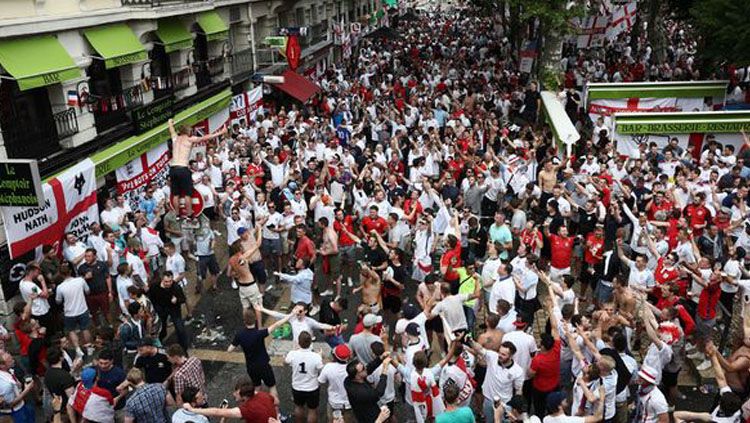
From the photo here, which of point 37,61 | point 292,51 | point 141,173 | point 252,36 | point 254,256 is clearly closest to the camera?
point 254,256

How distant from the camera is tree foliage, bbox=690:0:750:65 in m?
18.6

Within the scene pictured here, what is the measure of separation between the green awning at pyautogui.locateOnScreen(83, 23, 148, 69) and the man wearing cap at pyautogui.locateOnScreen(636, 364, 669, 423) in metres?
12.1

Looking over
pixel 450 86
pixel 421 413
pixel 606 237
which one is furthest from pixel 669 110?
pixel 421 413

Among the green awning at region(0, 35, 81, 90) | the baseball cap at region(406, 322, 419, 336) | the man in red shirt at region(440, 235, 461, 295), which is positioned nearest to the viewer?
the baseball cap at region(406, 322, 419, 336)

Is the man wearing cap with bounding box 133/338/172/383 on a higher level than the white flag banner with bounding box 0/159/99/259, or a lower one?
lower

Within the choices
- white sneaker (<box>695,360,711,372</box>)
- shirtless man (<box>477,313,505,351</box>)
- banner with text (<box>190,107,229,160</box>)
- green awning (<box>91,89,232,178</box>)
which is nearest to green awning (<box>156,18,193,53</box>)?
green awning (<box>91,89,232,178</box>)

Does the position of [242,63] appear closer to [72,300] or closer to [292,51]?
[292,51]

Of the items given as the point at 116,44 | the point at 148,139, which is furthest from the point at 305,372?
the point at 116,44

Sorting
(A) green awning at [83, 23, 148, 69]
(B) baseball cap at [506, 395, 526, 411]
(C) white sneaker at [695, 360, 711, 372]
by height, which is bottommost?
(C) white sneaker at [695, 360, 711, 372]

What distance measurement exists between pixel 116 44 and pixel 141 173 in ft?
9.51

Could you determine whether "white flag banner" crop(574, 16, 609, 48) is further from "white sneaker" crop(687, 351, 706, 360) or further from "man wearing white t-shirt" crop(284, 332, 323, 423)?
"man wearing white t-shirt" crop(284, 332, 323, 423)

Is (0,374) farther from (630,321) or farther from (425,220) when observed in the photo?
(630,321)

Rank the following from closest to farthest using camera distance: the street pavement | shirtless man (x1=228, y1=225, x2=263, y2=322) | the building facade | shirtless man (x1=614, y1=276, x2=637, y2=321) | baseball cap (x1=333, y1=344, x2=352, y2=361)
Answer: baseball cap (x1=333, y1=344, x2=352, y2=361) → shirtless man (x1=614, y1=276, x2=637, y2=321) → the street pavement → shirtless man (x1=228, y1=225, x2=263, y2=322) → the building facade

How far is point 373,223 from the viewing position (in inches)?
442
